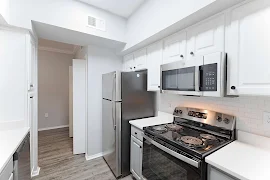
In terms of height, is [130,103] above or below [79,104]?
above

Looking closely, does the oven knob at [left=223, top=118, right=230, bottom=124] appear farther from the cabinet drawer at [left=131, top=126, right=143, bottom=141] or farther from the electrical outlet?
the cabinet drawer at [left=131, top=126, right=143, bottom=141]

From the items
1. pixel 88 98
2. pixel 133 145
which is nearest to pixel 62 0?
pixel 88 98

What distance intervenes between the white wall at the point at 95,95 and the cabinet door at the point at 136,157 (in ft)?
3.54

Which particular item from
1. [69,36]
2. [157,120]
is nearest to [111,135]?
[157,120]

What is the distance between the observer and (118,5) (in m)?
2.16

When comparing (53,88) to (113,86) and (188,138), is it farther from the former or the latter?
(188,138)

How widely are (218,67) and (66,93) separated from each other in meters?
4.81

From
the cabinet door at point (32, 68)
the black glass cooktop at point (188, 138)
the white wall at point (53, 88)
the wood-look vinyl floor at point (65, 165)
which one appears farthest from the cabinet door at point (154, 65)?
the white wall at point (53, 88)

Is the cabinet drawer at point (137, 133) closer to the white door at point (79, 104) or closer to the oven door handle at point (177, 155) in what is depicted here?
the oven door handle at point (177, 155)

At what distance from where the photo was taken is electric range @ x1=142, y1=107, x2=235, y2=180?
115 cm

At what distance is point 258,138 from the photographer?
1245 mm

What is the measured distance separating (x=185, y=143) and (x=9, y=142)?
1.72m

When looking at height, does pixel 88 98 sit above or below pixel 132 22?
below

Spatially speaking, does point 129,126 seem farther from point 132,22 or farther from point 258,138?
point 132,22
